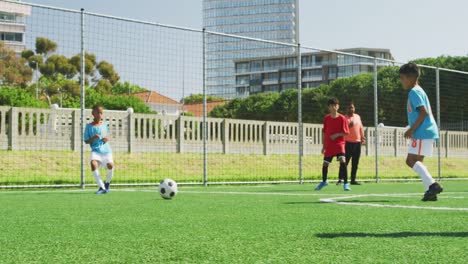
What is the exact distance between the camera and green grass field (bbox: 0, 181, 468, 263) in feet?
9.94

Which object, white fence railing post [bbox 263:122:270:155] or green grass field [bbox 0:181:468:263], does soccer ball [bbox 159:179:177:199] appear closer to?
green grass field [bbox 0:181:468:263]

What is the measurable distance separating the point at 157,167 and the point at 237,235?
12.0 meters

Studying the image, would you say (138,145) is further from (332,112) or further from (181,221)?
(181,221)

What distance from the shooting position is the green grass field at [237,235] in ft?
9.94

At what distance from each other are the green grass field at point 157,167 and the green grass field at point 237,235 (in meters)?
7.35

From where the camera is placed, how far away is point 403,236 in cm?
372

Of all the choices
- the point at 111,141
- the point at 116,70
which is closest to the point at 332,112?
the point at 116,70

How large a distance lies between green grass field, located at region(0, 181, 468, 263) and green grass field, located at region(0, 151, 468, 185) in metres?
7.35

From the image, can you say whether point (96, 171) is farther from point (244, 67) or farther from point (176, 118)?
point (244, 67)

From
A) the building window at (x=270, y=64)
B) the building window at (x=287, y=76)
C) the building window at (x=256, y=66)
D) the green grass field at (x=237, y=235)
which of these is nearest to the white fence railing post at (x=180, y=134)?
the green grass field at (x=237, y=235)

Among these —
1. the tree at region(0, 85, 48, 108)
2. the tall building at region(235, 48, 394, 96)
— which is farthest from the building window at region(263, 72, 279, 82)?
the tree at region(0, 85, 48, 108)

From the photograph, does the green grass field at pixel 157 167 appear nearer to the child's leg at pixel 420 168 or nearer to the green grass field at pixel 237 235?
the green grass field at pixel 237 235

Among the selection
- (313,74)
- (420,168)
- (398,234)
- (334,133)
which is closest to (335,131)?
(334,133)

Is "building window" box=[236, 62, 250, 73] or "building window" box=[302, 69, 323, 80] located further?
"building window" box=[236, 62, 250, 73]
